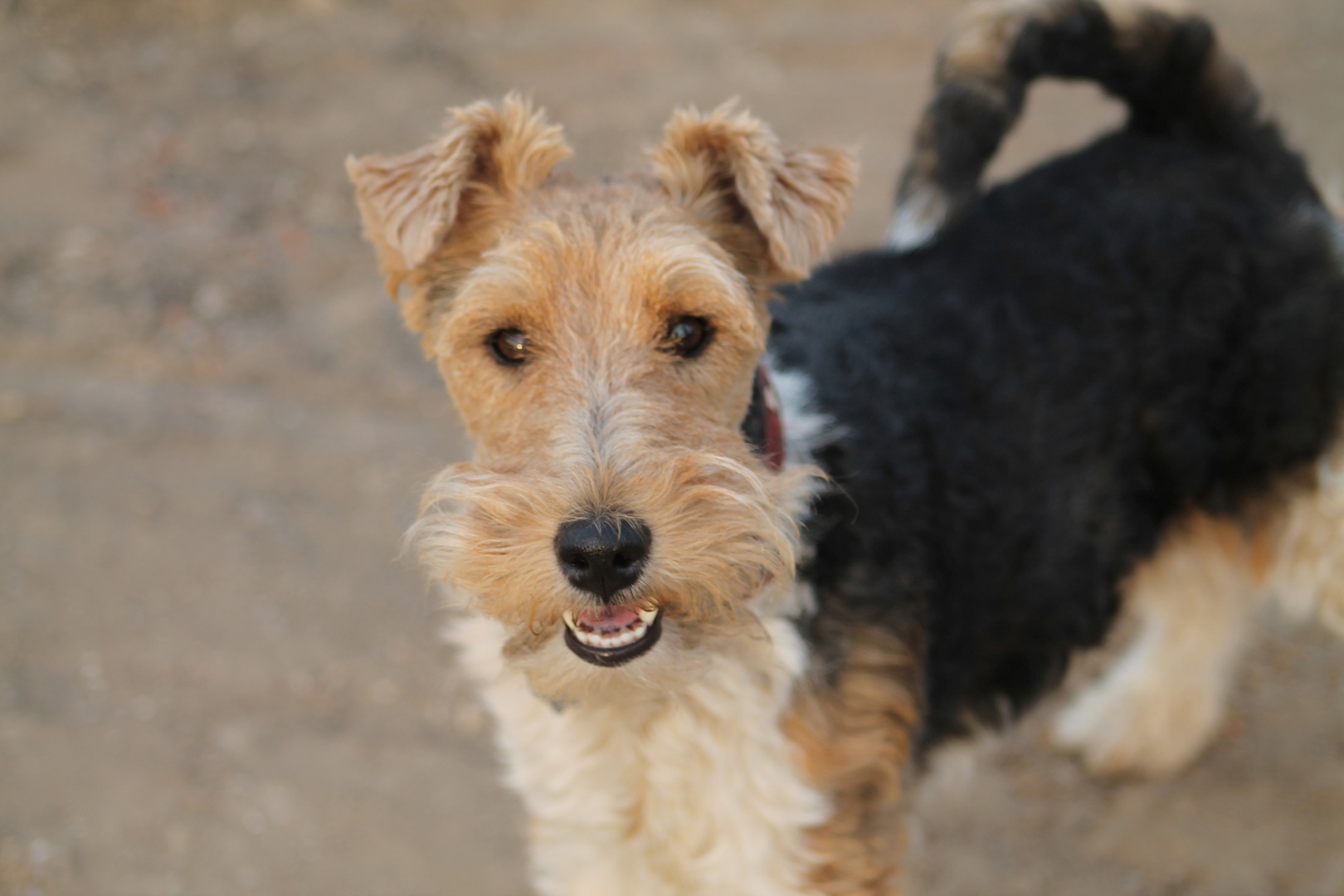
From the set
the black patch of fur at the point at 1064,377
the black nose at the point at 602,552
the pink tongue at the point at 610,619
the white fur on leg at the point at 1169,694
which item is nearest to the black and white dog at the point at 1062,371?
the black patch of fur at the point at 1064,377

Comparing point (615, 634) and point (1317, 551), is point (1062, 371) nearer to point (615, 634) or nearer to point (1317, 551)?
point (1317, 551)

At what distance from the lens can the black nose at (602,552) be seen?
89.1 inches

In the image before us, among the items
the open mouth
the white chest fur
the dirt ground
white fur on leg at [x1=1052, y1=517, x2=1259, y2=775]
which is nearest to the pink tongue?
the open mouth

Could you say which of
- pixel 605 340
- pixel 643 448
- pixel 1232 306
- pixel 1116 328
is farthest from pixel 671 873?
pixel 1232 306

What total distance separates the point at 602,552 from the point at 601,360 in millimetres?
601

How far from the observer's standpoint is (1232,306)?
3.55 metres

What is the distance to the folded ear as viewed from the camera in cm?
279

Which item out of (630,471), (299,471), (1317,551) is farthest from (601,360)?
(299,471)

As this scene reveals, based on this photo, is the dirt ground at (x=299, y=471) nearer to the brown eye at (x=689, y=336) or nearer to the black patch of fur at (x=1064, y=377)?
the black patch of fur at (x=1064, y=377)

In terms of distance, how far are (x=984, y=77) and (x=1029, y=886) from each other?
3.19m

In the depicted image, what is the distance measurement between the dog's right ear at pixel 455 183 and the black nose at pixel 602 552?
3.24ft

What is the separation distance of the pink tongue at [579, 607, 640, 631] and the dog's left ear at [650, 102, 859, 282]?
3.51ft

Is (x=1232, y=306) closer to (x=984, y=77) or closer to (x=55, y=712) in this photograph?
(x=984, y=77)

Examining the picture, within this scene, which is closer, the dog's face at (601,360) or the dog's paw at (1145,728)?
the dog's face at (601,360)
